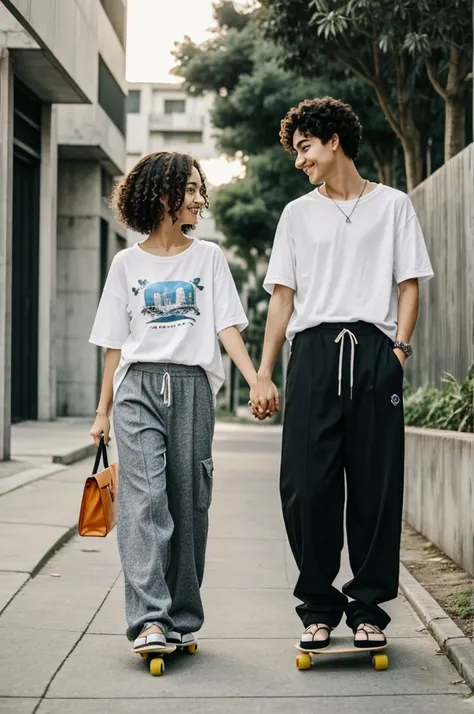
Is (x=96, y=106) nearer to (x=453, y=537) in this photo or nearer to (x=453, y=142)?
(x=453, y=142)

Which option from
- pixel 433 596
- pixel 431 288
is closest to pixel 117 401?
pixel 433 596

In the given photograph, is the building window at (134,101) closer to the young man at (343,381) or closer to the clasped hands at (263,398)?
the young man at (343,381)

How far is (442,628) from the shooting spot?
16.1ft

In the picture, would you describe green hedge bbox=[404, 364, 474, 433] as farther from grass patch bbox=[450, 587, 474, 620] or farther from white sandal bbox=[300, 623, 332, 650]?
white sandal bbox=[300, 623, 332, 650]

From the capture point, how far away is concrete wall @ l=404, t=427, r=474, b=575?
6.13m

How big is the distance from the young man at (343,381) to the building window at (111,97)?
1764 cm

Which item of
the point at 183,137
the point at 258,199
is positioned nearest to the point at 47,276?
the point at 258,199

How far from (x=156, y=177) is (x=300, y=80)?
62.3 feet

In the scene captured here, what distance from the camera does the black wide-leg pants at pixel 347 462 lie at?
172 inches

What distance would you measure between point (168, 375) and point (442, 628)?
63.5 inches

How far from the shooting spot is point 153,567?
4.34m

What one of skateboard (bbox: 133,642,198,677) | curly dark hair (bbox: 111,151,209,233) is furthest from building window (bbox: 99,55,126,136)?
skateboard (bbox: 133,642,198,677)

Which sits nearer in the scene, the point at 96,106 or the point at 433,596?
the point at 433,596

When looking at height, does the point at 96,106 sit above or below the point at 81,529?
above
